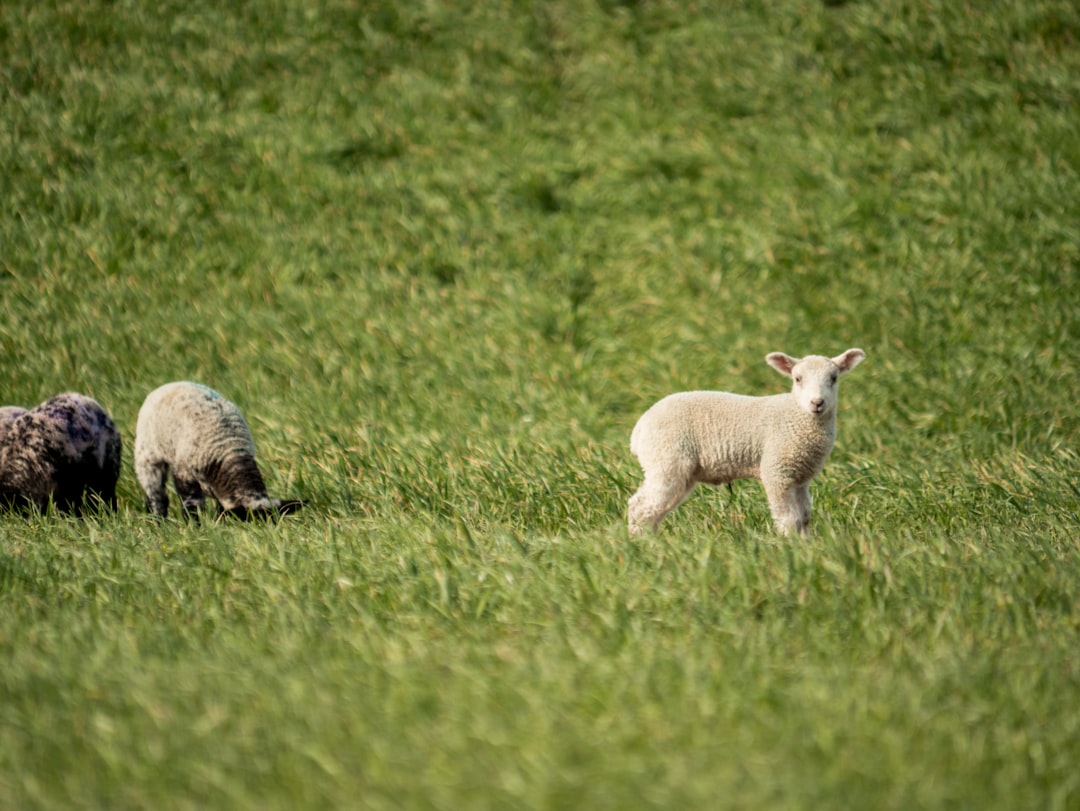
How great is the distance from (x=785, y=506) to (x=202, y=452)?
121 inches

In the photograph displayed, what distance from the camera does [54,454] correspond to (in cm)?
583

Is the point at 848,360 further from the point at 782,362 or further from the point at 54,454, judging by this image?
the point at 54,454

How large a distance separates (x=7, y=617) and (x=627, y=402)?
17.8ft

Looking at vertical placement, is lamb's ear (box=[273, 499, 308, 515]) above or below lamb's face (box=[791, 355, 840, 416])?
below

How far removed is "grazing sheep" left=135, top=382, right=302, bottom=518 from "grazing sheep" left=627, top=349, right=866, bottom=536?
2.12 meters

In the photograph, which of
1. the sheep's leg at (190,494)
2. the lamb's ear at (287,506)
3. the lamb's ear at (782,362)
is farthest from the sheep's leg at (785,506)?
the sheep's leg at (190,494)

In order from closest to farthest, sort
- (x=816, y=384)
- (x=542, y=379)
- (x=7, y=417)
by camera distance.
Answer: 1. (x=816, y=384)
2. (x=7, y=417)
3. (x=542, y=379)

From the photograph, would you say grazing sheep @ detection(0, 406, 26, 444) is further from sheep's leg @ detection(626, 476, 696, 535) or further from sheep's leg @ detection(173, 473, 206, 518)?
sheep's leg @ detection(626, 476, 696, 535)

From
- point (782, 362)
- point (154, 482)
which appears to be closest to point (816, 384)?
point (782, 362)

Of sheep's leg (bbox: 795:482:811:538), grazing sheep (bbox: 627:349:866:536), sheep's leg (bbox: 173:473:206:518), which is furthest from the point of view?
sheep's leg (bbox: 173:473:206:518)

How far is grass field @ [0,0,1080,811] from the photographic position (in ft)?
10.0

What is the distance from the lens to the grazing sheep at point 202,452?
5594mm

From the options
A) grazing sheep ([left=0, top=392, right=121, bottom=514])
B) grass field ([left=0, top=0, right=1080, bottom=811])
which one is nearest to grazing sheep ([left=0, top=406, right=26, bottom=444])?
grazing sheep ([left=0, top=392, right=121, bottom=514])

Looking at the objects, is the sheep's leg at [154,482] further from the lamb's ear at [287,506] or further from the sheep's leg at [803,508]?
the sheep's leg at [803,508]
